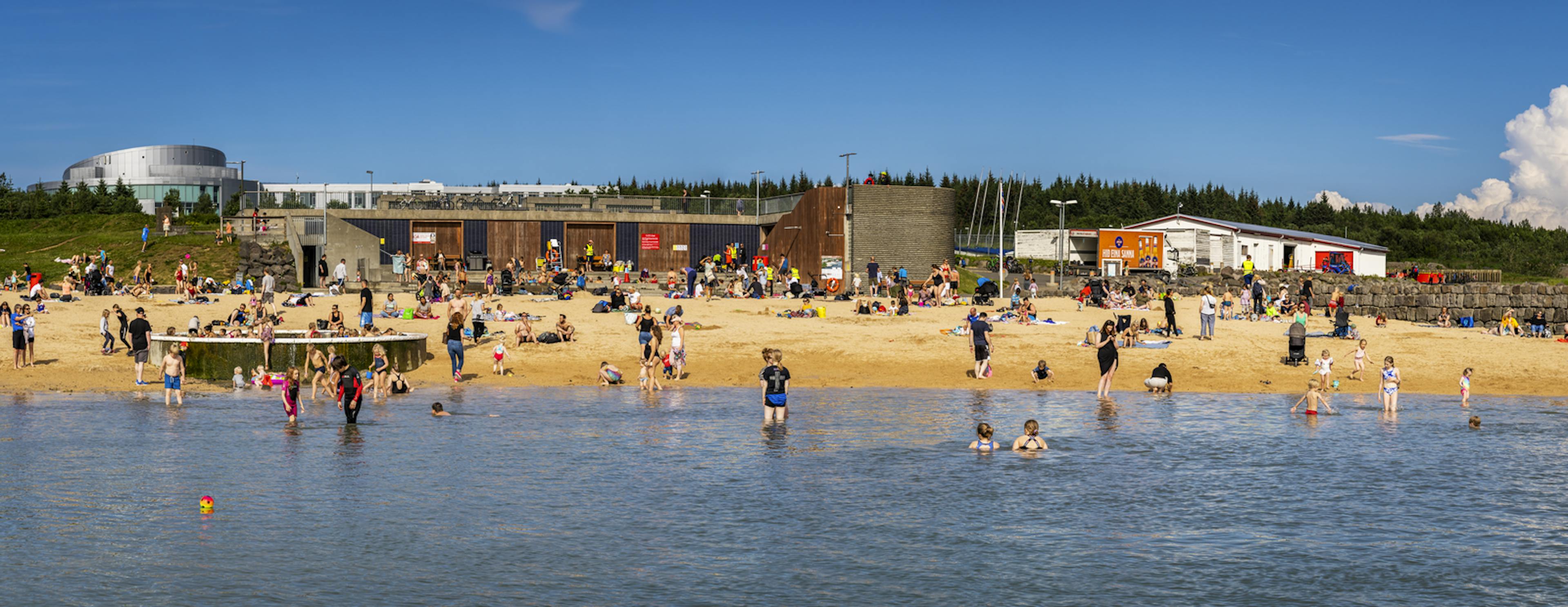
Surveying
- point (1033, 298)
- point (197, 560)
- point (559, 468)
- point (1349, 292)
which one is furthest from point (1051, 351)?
point (197, 560)

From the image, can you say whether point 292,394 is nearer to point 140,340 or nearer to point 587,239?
point 140,340

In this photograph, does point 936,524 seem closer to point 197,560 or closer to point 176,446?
point 197,560

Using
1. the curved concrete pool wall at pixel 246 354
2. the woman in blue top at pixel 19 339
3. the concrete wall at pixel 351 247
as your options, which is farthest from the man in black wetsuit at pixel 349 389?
the concrete wall at pixel 351 247

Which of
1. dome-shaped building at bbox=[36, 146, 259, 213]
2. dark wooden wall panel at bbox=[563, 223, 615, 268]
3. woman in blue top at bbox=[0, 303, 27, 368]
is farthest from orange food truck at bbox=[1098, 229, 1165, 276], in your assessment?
dome-shaped building at bbox=[36, 146, 259, 213]

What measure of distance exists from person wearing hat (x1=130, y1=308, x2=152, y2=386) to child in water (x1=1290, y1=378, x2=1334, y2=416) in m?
23.9

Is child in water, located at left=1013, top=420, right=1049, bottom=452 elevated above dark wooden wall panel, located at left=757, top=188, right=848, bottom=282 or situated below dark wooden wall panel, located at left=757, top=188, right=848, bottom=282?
below

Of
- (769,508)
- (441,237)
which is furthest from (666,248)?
(769,508)

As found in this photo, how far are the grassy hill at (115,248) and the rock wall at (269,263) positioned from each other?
1126 millimetres

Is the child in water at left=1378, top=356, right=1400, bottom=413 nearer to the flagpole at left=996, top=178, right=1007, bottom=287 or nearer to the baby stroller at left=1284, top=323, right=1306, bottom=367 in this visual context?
the baby stroller at left=1284, top=323, right=1306, bottom=367

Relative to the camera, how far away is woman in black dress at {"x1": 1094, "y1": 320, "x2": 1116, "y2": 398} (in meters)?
25.2

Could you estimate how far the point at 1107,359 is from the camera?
2520cm

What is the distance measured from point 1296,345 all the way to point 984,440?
14492 mm

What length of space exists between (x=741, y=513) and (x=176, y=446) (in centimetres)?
963

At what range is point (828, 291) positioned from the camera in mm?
43656
